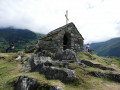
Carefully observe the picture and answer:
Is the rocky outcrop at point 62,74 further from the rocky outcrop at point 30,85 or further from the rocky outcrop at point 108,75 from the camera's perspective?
the rocky outcrop at point 108,75

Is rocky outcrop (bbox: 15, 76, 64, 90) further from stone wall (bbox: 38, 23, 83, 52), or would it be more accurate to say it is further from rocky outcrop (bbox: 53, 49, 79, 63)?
stone wall (bbox: 38, 23, 83, 52)

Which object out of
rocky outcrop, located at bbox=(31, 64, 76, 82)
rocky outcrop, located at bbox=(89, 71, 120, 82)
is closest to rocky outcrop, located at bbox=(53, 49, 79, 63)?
rocky outcrop, located at bbox=(89, 71, 120, 82)

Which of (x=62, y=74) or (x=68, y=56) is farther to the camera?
(x=68, y=56)

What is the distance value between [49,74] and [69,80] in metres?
1.47

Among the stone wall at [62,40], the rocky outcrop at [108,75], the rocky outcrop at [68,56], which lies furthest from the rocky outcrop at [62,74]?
the stone wall at [62,40]

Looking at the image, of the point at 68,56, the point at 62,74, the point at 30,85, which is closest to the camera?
the point at 30,85

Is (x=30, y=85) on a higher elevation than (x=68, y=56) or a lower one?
lower

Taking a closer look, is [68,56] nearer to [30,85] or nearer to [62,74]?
[62,74]

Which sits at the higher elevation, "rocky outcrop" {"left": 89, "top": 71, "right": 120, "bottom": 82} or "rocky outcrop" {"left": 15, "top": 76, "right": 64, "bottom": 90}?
"rocky outcrop" {"left": 89, "top": 71, "right": 120, "bottom": 82}

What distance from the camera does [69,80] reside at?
561 centimetres

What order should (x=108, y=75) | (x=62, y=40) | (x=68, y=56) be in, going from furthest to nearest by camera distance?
(x=62, y=40) < (x=68, y=56) < (x=108, y=75)

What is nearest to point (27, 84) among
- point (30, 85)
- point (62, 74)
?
point (30, 85)

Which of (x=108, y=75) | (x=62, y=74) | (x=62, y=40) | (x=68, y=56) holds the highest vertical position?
(x=62, y=40)

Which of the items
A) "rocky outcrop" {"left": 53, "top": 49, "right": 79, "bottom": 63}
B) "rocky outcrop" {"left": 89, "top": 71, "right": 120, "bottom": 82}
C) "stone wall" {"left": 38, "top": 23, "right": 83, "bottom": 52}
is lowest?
"rocky outcrop" {"left": 89, "top": 71, "right": 120, "bottom": 82}
